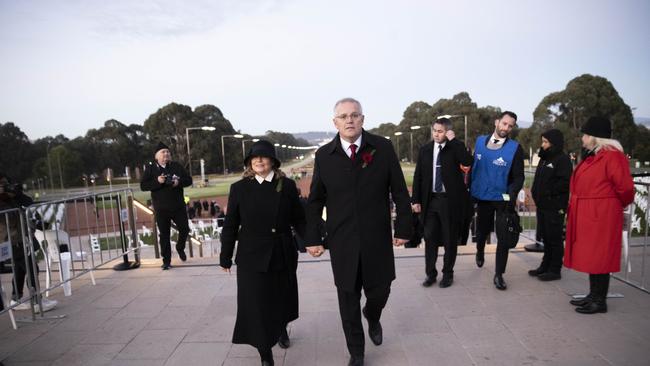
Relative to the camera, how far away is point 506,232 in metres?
4.38

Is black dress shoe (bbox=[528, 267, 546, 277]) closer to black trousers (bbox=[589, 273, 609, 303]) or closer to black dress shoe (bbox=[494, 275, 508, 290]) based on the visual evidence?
black dress shoe (bbox=[494, 275, 508, 290])

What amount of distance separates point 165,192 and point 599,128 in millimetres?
5668

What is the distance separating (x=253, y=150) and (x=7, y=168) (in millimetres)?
67254

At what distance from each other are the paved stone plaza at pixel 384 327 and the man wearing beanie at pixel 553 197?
250 millimetres

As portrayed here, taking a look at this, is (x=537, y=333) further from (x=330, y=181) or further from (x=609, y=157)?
(x=330, y=181)

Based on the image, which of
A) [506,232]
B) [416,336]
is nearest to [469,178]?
[506,232]

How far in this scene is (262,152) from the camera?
2934mm

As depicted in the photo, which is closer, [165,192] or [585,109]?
[165,192]

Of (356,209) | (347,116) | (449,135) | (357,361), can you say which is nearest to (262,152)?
(347,116)

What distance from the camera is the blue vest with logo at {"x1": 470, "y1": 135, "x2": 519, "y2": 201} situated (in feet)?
14.6

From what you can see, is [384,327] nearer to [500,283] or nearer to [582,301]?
[500,283]

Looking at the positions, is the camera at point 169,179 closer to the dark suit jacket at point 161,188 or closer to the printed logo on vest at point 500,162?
the dark suit jacket at point 161,188

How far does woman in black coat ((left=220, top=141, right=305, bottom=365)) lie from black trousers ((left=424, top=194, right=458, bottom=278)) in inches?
82.4

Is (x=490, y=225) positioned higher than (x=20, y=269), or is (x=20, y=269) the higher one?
(x=490, y=225)
